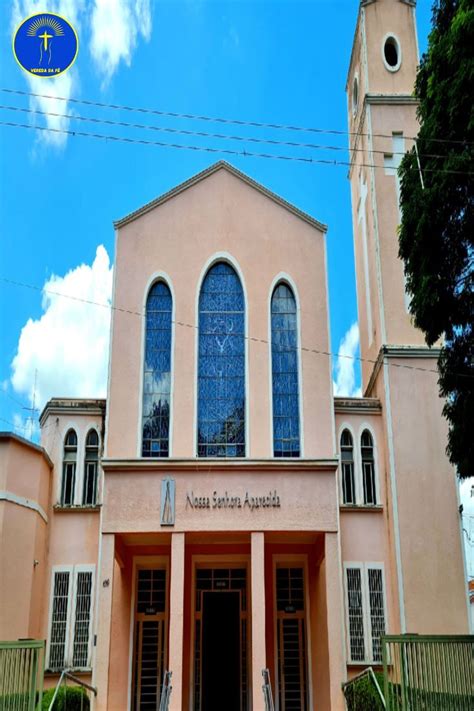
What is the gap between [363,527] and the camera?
55.1 feet

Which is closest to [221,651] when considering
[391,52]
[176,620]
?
[176,620]

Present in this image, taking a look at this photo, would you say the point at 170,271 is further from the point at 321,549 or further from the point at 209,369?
the point at 321,549

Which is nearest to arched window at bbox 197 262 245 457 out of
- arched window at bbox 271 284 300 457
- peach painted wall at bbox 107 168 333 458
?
peach painted wall at bbox 107 168 333 458

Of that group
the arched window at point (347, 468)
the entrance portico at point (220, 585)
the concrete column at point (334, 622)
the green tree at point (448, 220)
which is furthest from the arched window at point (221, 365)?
the green tree at point (448, 220)

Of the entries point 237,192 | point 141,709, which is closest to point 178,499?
point 141,709

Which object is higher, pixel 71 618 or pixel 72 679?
pixel 71 618

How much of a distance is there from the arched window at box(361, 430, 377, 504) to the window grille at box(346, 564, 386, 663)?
1.48 meters

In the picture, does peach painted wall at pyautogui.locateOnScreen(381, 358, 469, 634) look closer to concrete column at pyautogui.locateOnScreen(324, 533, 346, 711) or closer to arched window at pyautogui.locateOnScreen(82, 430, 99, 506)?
concrete column at pyautogui.locateOnScreen(324, 533, 346, 711)

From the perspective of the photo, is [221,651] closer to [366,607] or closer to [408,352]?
[366,607]

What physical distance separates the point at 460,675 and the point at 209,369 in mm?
7624

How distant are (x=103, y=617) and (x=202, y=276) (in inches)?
282

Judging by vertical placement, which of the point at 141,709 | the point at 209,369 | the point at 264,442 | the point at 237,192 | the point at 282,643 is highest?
the point at 237,192

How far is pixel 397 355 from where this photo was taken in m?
17.3

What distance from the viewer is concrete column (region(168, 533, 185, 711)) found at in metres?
14.0
